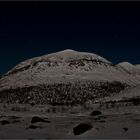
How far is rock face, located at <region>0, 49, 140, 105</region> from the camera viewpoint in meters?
119

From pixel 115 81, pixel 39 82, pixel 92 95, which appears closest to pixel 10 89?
pixel 39 82

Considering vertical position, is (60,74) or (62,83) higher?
(60,74)

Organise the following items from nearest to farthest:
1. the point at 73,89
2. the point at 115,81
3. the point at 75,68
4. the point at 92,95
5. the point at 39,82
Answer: the point at 92,95
the point at 73,89
the point at 39,82
the point at 115,81
the point at 75,68

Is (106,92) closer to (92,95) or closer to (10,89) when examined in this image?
(92,95)

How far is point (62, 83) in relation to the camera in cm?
14600

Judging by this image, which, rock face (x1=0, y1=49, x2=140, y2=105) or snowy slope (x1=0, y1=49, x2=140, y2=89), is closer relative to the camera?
rock face (x1=0, y1=49, x2=140, y2=105)

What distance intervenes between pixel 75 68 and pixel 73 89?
5405cm

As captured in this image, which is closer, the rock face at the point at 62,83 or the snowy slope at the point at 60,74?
the rock face at the point at 62,83

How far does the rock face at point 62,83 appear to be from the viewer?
11862 cm

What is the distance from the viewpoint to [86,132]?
23469 millimetres

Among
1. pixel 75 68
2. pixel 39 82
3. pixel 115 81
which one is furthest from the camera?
pixel 75 68

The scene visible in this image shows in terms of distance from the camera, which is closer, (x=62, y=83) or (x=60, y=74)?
(x=62, y=83)

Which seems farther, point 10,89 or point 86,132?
point 10,89

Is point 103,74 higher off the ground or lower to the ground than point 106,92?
higher
